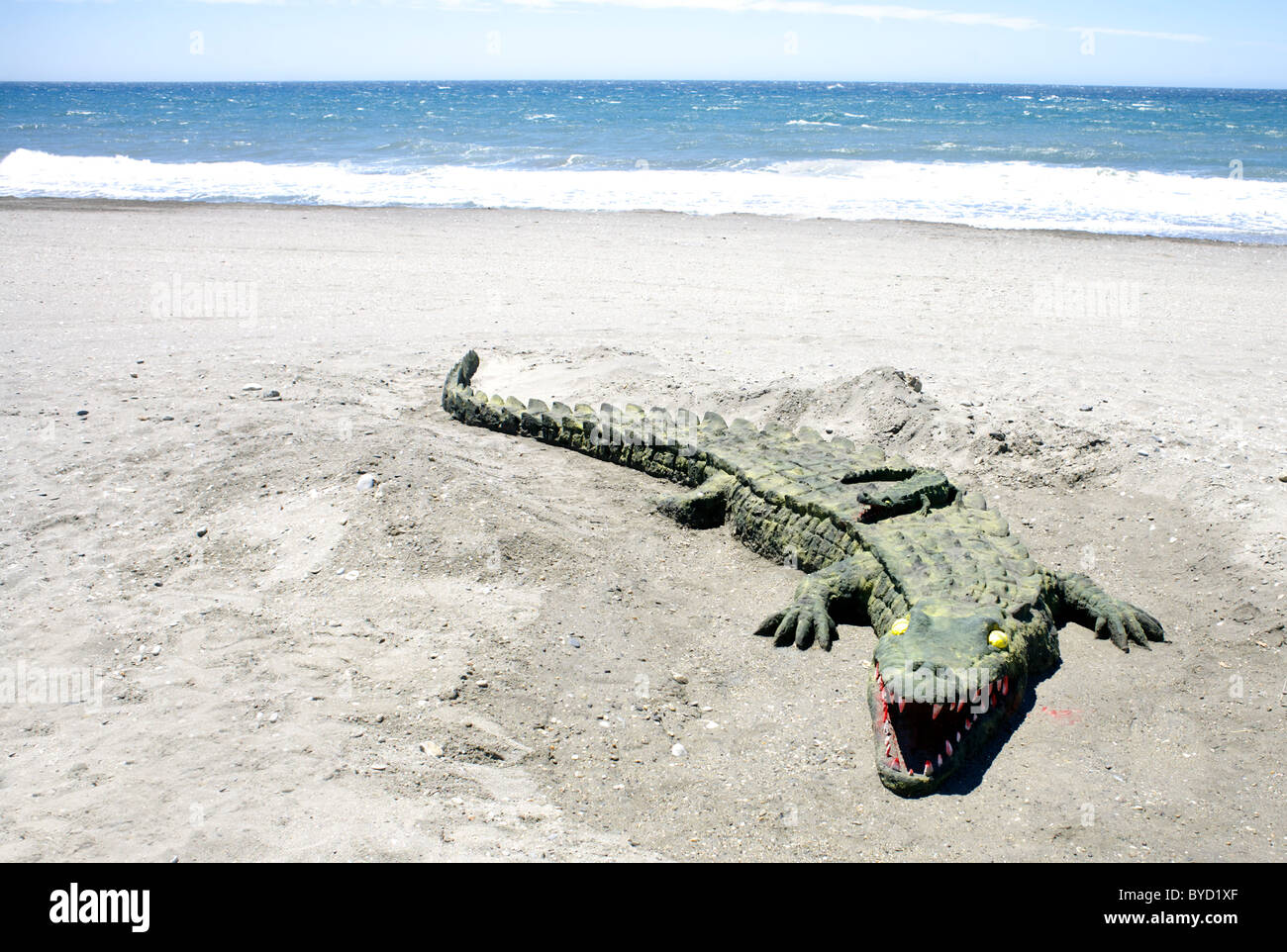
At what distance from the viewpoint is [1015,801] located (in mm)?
4031

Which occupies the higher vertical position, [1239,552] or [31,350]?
[31,350]

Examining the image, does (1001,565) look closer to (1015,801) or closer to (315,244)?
(1015,801)

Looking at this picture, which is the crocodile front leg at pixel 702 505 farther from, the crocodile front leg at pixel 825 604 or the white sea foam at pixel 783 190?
the white sea foam at pixel 783 190

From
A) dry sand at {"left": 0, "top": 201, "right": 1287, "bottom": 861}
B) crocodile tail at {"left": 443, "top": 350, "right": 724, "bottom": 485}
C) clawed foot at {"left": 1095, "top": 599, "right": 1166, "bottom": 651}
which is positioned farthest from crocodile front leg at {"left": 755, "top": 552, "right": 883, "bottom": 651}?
crocodile tail at {"left": 443, "top": 350, "right": 724, "bottom": 485}

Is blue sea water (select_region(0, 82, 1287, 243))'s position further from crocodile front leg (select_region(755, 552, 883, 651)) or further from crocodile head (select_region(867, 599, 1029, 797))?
A: crocodile head (select_region(867, 599, 1029, 797))

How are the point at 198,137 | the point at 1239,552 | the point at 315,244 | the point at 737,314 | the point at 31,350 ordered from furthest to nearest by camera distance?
the point at 198,137 < the point at 315,244 < the point at 737,314 < the point at 31,350 < the point at 1239,552

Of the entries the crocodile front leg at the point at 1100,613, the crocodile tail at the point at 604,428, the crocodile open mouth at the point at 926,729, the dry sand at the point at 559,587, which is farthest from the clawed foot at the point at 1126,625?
the crocodile tail at the point at 604,428

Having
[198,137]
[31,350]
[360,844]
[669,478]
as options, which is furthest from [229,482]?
[198,137]

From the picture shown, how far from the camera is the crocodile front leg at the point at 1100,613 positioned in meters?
5.38

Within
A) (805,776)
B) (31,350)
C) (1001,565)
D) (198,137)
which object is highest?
(198,137)

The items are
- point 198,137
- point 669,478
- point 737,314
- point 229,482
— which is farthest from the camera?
point 198,137

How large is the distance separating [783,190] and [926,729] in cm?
2189

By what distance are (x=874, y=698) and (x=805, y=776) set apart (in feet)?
1.86

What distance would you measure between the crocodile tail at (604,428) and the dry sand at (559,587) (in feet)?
0.76
